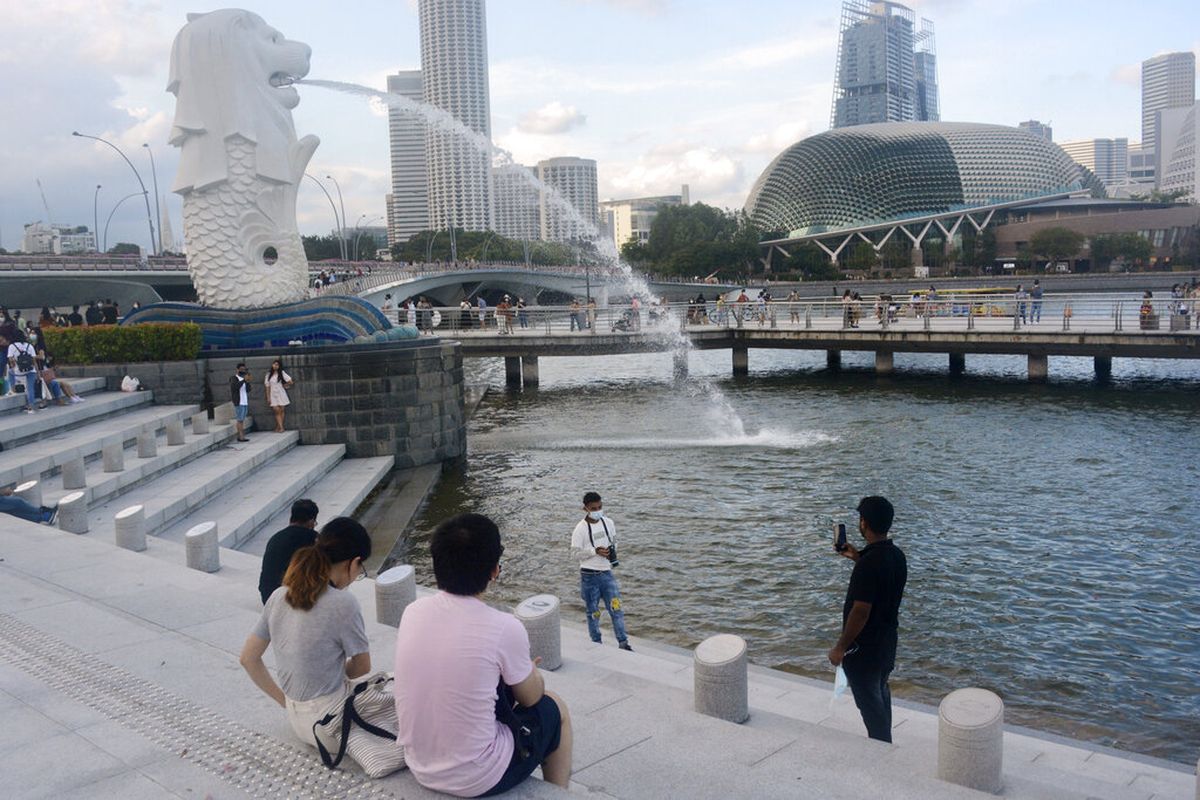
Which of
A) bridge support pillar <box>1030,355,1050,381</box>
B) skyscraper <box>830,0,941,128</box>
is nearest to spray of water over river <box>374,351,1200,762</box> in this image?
bridge support pillar <box>1030,355,1050,381</box>

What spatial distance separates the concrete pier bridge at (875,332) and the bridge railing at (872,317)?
0.04m

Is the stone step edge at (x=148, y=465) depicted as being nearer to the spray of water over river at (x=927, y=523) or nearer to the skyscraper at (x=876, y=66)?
the spray of water over river at (x=927, y=523)

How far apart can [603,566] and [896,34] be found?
18746cm

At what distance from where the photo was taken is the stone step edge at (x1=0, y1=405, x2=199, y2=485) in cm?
1186

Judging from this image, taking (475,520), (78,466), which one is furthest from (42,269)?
(475,520)

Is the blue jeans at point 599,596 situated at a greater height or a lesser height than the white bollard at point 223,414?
lesser

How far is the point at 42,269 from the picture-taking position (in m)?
45.8

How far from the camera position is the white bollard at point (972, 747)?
15.0 feet

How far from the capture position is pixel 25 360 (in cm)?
1459

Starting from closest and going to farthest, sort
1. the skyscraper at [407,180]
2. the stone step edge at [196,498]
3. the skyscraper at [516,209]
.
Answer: the stone step edge at [196,498]
the skyscraper at [516,209]
the skyscraper at [407,180]

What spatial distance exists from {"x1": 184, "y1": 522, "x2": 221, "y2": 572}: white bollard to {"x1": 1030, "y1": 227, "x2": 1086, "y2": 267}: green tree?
83.9 meters

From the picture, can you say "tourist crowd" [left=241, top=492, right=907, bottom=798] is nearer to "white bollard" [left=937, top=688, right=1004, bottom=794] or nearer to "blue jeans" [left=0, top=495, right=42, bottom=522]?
"white bollard" [left=937, top=688, right=1004, bottom=794]

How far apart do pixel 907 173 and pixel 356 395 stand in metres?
101

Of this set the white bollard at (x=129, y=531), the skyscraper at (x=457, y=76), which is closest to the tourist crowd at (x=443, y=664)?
the white bollard at (x=129, y=531)
